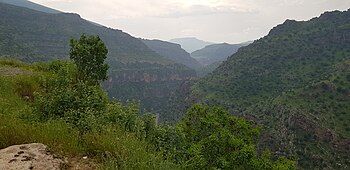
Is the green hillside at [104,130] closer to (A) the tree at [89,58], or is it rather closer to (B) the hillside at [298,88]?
(A) the tree at [89,58]

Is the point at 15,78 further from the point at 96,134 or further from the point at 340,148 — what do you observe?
the point at 340,148

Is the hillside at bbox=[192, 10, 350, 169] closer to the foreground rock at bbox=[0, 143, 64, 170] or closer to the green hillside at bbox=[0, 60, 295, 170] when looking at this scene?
the green hillside at bbox=[0, 60, 295, 170]

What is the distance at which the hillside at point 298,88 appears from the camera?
202ft

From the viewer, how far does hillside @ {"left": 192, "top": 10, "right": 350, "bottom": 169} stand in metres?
61.5

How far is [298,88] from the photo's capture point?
Answer: 8000cm

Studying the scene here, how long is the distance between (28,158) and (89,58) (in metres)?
18.1

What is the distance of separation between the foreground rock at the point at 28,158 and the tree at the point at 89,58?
15742mm

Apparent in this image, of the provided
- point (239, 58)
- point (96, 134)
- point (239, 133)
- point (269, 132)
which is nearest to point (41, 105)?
point (96, 134)

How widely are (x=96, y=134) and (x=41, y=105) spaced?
5199 millimetres

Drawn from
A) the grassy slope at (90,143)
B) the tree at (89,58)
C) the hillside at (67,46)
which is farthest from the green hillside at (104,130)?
the hillside at (67,46)

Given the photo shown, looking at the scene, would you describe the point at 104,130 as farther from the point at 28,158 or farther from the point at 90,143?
the point at 28,158

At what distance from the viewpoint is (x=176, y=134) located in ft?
39.3

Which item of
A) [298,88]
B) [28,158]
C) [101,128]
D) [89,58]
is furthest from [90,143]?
[298,88]

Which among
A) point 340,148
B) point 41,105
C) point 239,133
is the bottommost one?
point 340,148
